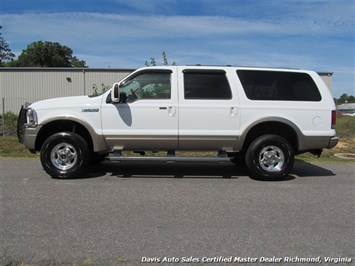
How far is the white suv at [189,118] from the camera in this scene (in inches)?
286

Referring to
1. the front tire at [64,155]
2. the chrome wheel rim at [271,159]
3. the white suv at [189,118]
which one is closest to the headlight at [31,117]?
the white suv at [189,118]

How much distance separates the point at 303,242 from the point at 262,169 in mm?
3279

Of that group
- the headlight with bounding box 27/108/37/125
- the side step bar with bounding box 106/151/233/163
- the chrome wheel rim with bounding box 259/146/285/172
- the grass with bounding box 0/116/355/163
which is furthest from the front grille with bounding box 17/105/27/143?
the chrome wheel rim with bounding box 259/146/285/172

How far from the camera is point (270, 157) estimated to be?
748cm

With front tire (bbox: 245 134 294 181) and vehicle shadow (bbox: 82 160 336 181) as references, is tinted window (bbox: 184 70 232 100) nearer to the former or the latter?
front tire (bbox: 245 134 294 181)

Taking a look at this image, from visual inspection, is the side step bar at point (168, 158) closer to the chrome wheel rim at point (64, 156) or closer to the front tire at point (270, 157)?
the front tire at point (270, 157)

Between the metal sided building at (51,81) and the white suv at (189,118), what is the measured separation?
85.7 ft

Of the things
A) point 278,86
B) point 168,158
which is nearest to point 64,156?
point 168,158

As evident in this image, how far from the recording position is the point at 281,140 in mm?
7387

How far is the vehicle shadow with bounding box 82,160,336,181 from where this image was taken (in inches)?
309

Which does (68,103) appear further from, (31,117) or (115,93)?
(115,93)

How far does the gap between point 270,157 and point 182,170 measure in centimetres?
200

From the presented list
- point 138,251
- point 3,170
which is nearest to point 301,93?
point 138,251

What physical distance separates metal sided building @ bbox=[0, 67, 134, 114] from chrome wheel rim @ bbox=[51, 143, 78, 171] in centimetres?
2635
